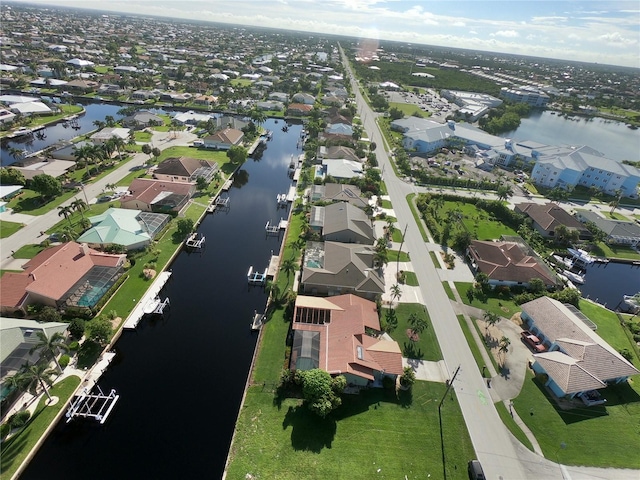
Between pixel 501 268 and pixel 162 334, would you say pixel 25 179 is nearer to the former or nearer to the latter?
pixel 162 334

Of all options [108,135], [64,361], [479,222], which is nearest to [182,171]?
[108,135]

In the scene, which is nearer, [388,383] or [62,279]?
[388,383]

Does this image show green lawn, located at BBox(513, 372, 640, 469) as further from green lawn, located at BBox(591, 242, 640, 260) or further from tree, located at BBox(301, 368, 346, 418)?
green lawn, located at BBox(591, 242, 640, 260)

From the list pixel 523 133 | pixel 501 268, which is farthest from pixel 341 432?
pixel 523 133

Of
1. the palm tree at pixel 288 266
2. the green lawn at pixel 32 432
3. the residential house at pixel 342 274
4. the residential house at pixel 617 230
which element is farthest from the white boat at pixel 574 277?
the green lawn at pixel 32 432

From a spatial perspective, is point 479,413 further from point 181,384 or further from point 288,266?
point 181,384

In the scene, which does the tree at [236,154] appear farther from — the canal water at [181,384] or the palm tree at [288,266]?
the palm tree at [288,266]
